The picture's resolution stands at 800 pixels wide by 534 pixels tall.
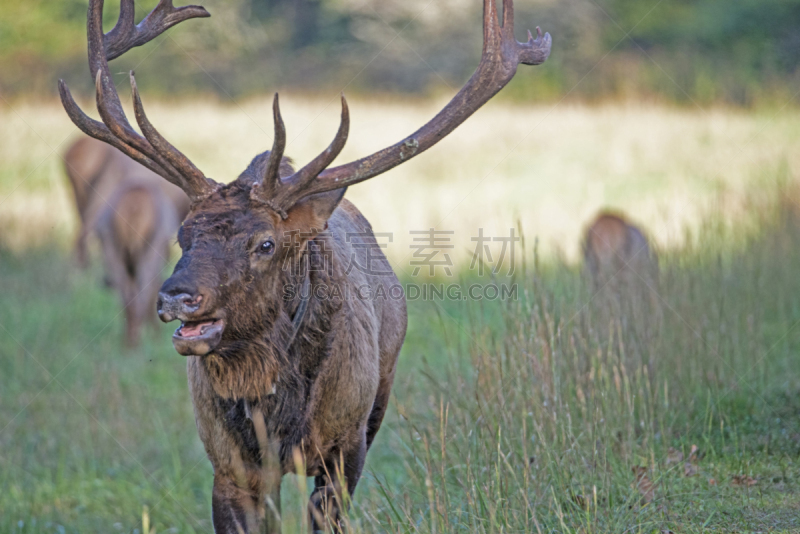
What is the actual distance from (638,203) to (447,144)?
14.7 ft

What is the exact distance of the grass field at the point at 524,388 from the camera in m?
4.06

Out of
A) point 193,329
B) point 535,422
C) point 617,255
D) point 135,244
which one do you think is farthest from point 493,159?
point 193,329

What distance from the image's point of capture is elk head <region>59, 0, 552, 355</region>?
372cm

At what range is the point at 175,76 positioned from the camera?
3209cm

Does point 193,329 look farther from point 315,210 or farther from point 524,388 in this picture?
point 524,388

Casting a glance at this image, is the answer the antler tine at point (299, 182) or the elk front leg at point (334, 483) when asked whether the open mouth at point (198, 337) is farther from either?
the elk front leg at point (334, 483)

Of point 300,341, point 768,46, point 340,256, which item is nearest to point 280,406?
point 300,341

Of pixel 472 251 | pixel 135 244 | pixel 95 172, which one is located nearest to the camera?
pixel 135 244

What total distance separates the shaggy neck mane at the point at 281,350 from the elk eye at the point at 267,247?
14cm

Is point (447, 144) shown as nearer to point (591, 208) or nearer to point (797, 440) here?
point (591, 208)

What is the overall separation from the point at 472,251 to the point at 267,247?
30.4 ft

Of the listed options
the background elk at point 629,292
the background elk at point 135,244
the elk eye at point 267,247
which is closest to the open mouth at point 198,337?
the elk eye at point 267,247

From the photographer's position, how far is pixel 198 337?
3.68 metres

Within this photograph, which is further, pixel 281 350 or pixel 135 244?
pixel 135 244
